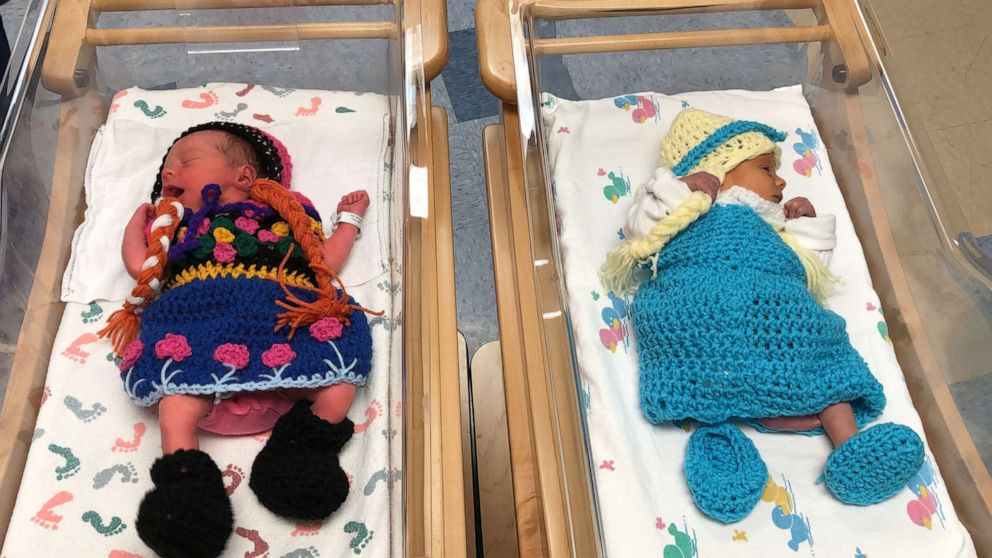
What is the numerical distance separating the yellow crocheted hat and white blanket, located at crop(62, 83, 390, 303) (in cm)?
48

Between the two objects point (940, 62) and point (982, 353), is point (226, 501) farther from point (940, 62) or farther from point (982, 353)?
point (940, 62)

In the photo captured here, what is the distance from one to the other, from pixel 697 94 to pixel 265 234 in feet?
2.69

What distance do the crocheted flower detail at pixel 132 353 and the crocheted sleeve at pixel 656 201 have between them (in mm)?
703

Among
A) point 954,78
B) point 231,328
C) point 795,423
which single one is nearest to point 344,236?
point 231,328

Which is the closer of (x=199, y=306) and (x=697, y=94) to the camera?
(x=199, y=306)

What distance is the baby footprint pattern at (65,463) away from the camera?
1049mm

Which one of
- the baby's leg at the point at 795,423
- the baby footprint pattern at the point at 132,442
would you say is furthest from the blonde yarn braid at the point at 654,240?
the baby footprint pattern at the point at 132,442

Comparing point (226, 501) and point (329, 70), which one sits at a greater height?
point (329, 70)

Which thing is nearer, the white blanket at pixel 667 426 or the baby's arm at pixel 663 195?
the white blanket at pixel 667 426

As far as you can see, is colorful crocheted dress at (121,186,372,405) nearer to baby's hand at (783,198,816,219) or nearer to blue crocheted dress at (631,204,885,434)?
blue crocheted dress at (631,204,885,434)

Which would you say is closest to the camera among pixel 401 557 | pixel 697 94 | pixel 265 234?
pixel 401 557

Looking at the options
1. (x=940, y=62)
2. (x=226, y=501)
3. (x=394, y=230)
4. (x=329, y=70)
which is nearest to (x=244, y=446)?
(x=226, y=501)

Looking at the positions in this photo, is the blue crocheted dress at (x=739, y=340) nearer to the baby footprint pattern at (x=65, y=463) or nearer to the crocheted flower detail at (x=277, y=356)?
the crocheted flower detail at (x=277, y=356)

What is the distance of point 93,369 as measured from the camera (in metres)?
1.15
